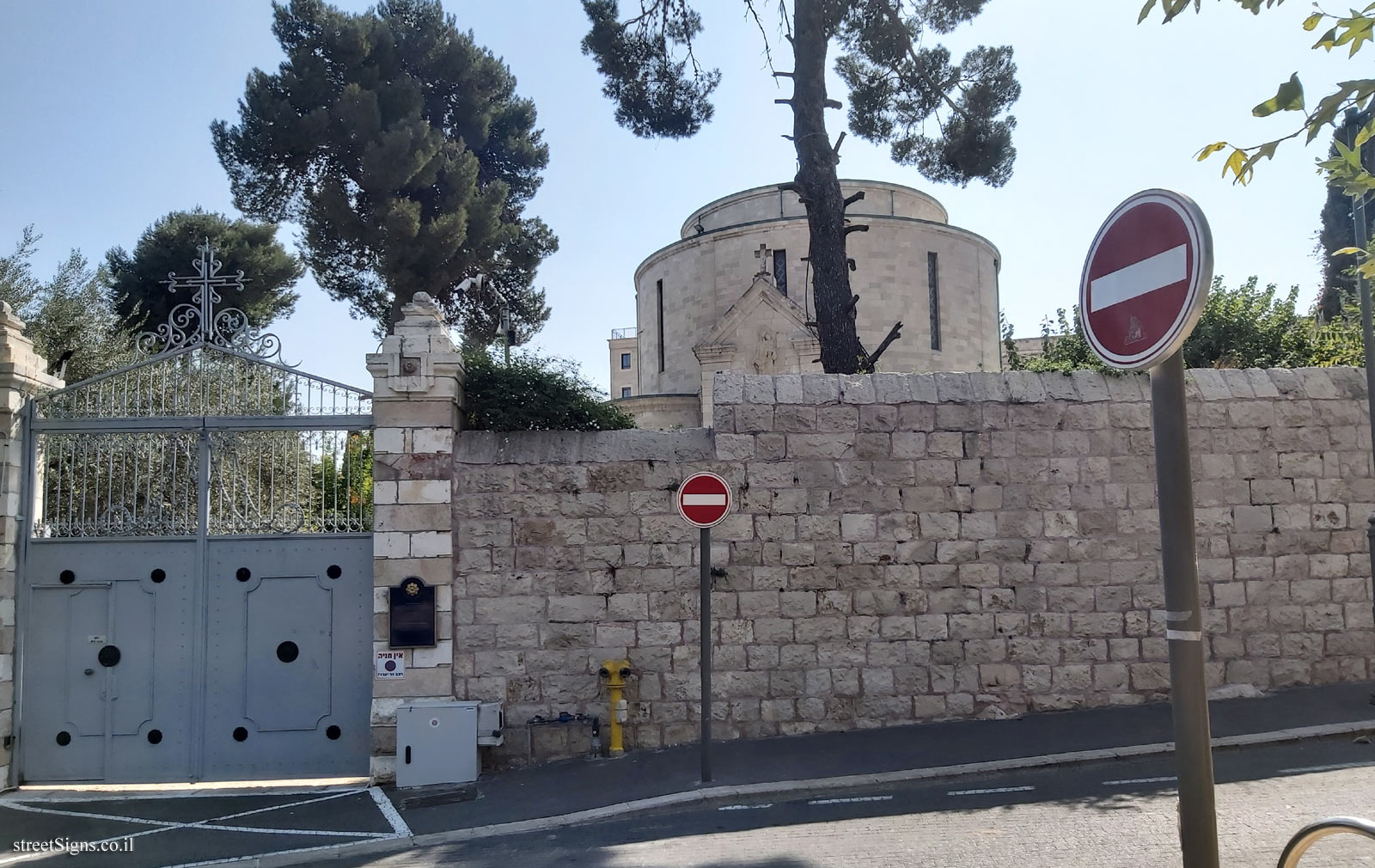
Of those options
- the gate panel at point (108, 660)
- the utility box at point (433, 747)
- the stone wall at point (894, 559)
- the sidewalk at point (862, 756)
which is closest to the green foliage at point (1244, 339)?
the stone wall at point (894, 559)

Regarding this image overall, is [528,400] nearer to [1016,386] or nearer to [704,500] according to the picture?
[704,500]

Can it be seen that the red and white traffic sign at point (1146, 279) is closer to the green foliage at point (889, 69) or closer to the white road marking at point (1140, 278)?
the white road marking at point (1140, 278)

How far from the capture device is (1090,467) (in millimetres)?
8570

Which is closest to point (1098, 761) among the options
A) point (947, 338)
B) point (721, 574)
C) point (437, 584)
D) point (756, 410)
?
point (721, 574)

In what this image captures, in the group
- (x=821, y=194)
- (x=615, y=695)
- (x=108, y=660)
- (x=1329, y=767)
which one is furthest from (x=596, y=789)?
(x=821, y=194)

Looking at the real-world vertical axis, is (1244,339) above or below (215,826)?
above

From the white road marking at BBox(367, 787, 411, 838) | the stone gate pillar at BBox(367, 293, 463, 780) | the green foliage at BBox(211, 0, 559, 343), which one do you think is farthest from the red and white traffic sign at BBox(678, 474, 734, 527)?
the green foliage at BBox(211, 0, 559, 343)

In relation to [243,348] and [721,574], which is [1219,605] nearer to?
[721,574]

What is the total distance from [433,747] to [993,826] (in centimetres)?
430

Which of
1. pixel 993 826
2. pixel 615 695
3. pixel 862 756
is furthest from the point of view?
pixel 615 695

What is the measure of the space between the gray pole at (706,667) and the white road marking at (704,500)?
0.63 ft

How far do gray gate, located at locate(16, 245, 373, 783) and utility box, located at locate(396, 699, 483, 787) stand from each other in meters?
0.76

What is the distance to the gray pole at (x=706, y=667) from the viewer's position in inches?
275

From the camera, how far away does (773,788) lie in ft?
22.5
